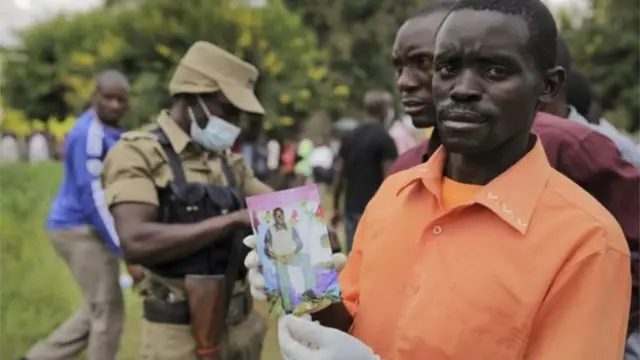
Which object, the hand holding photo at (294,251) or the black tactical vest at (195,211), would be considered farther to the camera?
the black tactical vest at (195,211)

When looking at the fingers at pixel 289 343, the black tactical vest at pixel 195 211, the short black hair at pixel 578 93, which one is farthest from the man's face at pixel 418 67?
the short black hair at pixel 578 93

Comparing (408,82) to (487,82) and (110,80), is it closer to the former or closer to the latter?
(487,82)

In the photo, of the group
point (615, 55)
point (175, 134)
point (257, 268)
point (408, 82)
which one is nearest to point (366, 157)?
point (175, 134)

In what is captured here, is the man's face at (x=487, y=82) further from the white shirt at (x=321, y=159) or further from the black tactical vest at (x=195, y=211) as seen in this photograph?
the white shirt at (x=321, y=159)

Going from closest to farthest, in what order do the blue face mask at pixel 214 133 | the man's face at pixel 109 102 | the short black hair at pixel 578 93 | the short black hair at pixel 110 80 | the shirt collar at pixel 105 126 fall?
the blue face mask at pixel 214 133
the short black hair at pixel 578 93
the shirt collar at pixel 105 126
the man's face at pixel 109 102
the short black hair at pixel 110 80

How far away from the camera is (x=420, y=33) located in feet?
9.57

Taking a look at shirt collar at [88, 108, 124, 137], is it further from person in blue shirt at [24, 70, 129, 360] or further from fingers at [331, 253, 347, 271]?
fingers at [331, 253, 347, 271]

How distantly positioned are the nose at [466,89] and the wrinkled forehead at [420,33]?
1.07 m

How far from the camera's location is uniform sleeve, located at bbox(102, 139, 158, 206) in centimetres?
336

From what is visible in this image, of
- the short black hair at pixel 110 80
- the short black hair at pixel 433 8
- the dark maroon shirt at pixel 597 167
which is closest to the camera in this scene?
the dark maroon shirt at pixel 597 167

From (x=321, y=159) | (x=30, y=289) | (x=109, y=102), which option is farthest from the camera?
(x=321, y=159)

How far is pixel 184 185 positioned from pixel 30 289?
12.1 ft

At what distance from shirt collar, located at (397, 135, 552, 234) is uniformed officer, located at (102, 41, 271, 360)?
1.65m

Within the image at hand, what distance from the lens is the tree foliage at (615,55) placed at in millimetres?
30234
